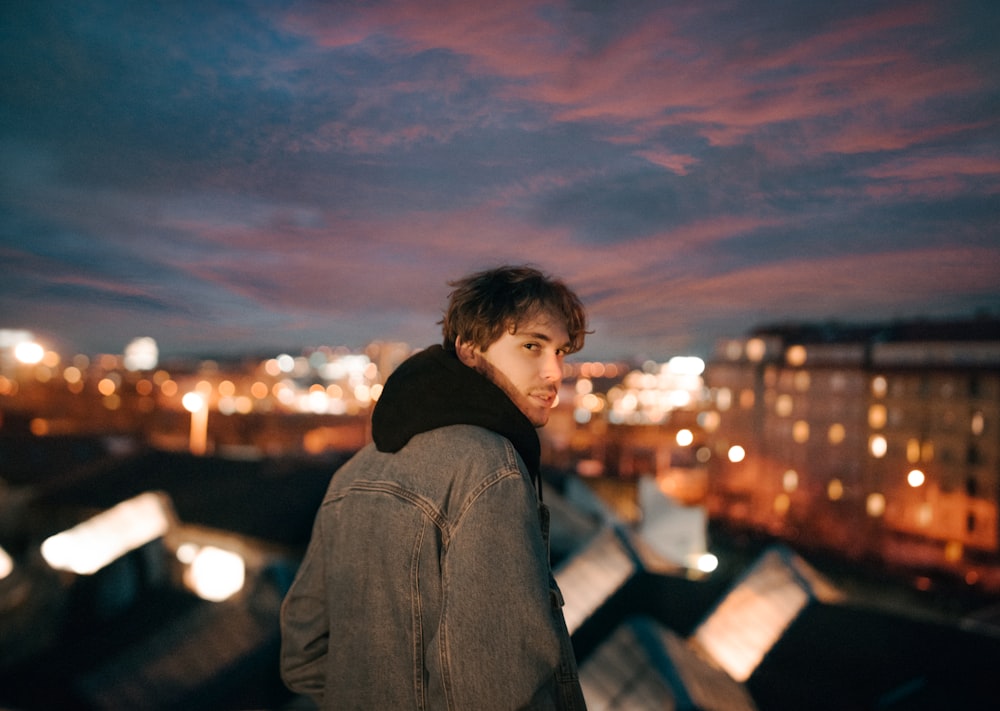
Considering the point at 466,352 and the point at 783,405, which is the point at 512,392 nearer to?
the point at 466,352

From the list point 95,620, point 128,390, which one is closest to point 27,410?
point 128,390

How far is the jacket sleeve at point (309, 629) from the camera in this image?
200cm

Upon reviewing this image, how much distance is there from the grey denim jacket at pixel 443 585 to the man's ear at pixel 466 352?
35cm

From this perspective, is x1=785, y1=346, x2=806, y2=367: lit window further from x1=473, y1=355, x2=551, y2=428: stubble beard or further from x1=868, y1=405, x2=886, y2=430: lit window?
x1=473, y1=355, x2=551, y2=428: stubble beard

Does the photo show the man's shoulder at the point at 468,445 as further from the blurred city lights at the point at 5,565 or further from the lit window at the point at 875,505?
the lit window at the point at 875,505

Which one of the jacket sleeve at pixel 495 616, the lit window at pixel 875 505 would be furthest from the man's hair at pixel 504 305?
the lit window at pixel 875 505

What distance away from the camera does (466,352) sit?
6.31 feet

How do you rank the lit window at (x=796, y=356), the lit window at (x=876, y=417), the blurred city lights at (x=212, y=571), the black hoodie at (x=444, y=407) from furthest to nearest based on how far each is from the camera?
1. the lit window at (x=796, y=356)
2. the lit window at (x=876, y=417)
3. the blurred city lights at (x=212, y=571)
4. the black hoodie at (x=444, y=407)

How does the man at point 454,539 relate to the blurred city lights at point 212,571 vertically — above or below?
above

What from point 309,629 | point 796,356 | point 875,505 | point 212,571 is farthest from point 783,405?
point 309,629

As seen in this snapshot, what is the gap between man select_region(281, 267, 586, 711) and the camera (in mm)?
1398

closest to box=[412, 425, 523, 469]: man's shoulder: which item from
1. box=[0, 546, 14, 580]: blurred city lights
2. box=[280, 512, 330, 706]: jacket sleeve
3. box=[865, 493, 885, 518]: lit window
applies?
box=[280, 512, 330, 706]: jacket sleeve

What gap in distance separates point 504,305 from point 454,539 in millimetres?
782

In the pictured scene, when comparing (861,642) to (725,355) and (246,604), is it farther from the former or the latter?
(725,355)
